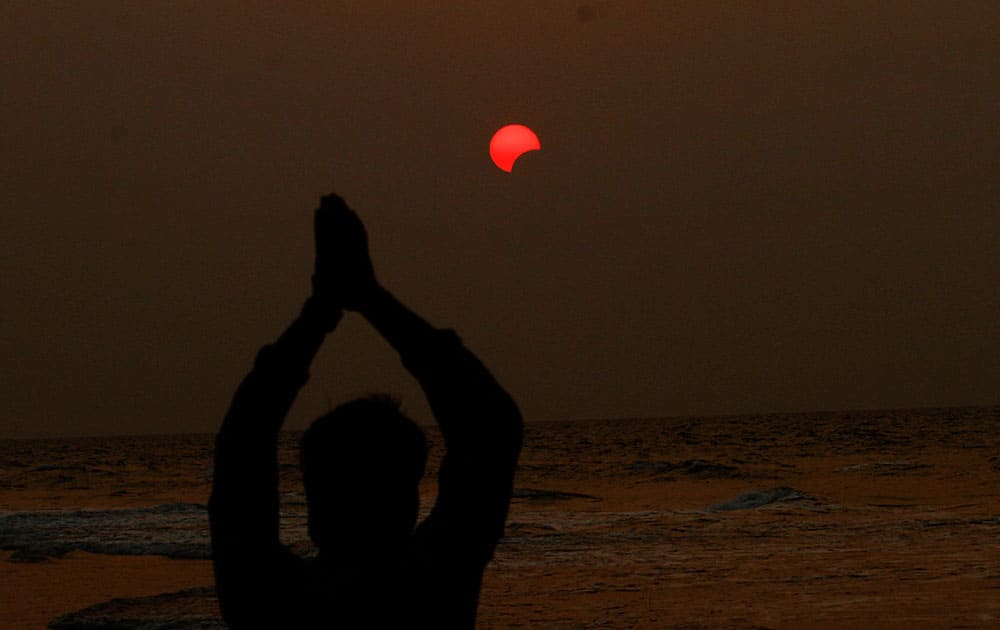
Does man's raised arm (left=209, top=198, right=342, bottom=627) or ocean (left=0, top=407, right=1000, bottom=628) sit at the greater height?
man's raised arm (left=209, top=198, right=342, bottom=627)

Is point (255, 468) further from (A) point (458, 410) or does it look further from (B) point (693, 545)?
(B) point (693, 545)

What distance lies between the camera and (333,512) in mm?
1468

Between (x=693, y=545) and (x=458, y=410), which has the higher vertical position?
(x=458, y=410)

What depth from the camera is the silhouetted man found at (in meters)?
1.41

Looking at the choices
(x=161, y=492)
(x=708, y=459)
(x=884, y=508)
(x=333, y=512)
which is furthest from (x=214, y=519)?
(x=708, y=459)

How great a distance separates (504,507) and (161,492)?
83.8 ft

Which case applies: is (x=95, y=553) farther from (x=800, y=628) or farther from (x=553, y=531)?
(x=800, y=628)

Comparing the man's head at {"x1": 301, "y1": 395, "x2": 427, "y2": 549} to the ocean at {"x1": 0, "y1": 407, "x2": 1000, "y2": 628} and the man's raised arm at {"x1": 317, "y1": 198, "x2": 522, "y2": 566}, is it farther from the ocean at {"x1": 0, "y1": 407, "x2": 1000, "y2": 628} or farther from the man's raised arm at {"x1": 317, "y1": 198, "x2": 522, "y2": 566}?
the ocean at {"x1": 0, "y1": 407, "x2": 1000, "y2": 628}

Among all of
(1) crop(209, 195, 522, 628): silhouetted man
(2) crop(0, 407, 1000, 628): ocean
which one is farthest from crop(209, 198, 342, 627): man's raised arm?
(2) crop(0, 407, 1000, 628): ocean

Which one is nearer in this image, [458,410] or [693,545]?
[458,410]

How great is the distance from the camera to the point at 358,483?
1466 millimetres

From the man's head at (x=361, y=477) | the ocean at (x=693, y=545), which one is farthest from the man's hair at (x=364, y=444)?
the ocean at (x=693, y=545)

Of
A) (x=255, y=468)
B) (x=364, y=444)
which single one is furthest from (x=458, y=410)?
(x=255, y=468)

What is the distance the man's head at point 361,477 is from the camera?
1.46m
